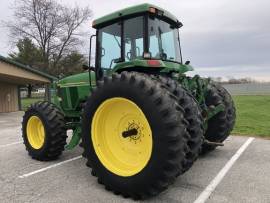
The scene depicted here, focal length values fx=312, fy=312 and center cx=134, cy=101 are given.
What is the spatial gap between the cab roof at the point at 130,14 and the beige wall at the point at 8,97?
1609 centimetres

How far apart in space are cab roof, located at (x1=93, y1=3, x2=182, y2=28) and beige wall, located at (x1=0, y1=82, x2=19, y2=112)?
16085mm

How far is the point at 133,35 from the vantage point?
5121 millimetres

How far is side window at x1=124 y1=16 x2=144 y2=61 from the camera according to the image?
4.99 m

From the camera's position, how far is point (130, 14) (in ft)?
16.5

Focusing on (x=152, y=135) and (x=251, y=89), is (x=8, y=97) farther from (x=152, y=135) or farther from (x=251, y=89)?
(x=251, y=89)

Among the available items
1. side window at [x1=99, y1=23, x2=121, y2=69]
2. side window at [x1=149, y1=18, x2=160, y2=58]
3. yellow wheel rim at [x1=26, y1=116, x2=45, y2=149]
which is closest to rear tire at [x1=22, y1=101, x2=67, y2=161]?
yellow wheel rim at [x1=26, y1=116, x2=45, y2=149]

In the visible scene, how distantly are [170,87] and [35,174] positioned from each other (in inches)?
109

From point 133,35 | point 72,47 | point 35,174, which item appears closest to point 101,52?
point 133,35

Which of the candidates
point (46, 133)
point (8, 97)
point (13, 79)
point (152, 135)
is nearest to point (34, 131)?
point (46, 133)

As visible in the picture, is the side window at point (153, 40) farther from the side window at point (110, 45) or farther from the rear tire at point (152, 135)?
the rear tire at point (152, 135)

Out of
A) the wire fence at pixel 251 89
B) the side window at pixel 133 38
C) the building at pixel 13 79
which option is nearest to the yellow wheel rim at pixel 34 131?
the side window at pixel 133 38

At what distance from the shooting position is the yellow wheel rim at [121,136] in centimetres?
425

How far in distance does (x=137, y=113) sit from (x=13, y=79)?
16546mm

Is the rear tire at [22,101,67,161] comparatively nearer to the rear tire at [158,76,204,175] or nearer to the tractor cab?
the tractor cab
